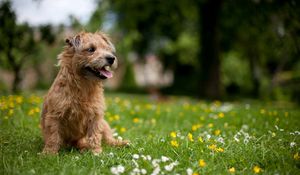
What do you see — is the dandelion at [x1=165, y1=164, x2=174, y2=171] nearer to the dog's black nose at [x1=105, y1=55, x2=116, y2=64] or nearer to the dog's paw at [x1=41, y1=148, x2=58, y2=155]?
the dog's paw at [x1=41, y1=148, x2=58, y2=155]

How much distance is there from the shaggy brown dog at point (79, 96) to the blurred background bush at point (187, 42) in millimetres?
673

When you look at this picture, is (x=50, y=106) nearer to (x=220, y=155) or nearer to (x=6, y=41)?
(x=220, y=155)

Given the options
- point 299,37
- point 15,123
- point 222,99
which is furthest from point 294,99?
point 15,123

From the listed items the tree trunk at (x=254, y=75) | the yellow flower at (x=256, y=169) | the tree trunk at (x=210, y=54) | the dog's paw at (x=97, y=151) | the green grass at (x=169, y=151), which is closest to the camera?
the yellow flower at (x=256, y=169)

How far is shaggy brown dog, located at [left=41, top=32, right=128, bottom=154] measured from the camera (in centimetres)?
567

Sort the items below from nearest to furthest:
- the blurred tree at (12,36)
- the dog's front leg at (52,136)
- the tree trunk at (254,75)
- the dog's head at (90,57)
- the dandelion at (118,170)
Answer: the dandelion at (118,170) → the dog's front leg at (52,136) → the dog's head at (90,57) → the blurred tree at (12,36) → the tree trunk at (254,75)

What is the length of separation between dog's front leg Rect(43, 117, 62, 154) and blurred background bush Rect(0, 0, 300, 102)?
1.63 metres

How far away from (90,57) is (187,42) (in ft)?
77.5

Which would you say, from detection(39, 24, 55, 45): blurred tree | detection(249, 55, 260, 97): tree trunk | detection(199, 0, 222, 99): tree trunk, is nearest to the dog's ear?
detection(39, 24, 55, 45): blurred tree

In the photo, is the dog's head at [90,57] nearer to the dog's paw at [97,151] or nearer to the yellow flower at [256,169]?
the dog's paw at [97,151]

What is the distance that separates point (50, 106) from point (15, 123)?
219cm

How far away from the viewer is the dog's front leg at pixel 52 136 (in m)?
5.59

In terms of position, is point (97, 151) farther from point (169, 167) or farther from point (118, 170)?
point (169, 167)

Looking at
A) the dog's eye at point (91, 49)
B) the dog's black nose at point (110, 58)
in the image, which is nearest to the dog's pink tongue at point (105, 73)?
the dog's black nose at point (110, 58)
